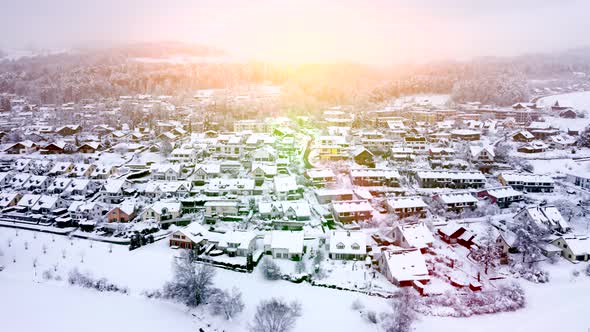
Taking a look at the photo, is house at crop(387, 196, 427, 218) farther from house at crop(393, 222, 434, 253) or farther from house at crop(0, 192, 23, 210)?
house at crop(0, 192, 23, 210)

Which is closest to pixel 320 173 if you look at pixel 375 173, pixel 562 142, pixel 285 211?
pixel 375 173

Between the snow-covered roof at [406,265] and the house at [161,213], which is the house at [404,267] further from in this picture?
the house at [161,213]

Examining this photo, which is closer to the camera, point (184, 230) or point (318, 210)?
point (184, 230)

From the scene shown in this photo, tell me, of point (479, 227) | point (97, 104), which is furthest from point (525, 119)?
point (97, 104)

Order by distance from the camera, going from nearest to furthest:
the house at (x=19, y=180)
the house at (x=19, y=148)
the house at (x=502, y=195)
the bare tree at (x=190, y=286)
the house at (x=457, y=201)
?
the bare tree at (x=190, y=286) < the house at (x=457, y=201) < the house at (x=502, y=195) < the house at (x=19, y=180) < the house at (x=19, y=148)

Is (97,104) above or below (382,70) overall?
below

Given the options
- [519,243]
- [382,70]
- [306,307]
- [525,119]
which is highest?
[382,70]

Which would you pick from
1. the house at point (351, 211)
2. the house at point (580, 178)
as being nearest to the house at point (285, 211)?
the house at point (351, 211)

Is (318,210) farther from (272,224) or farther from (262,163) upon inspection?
(262,163)
